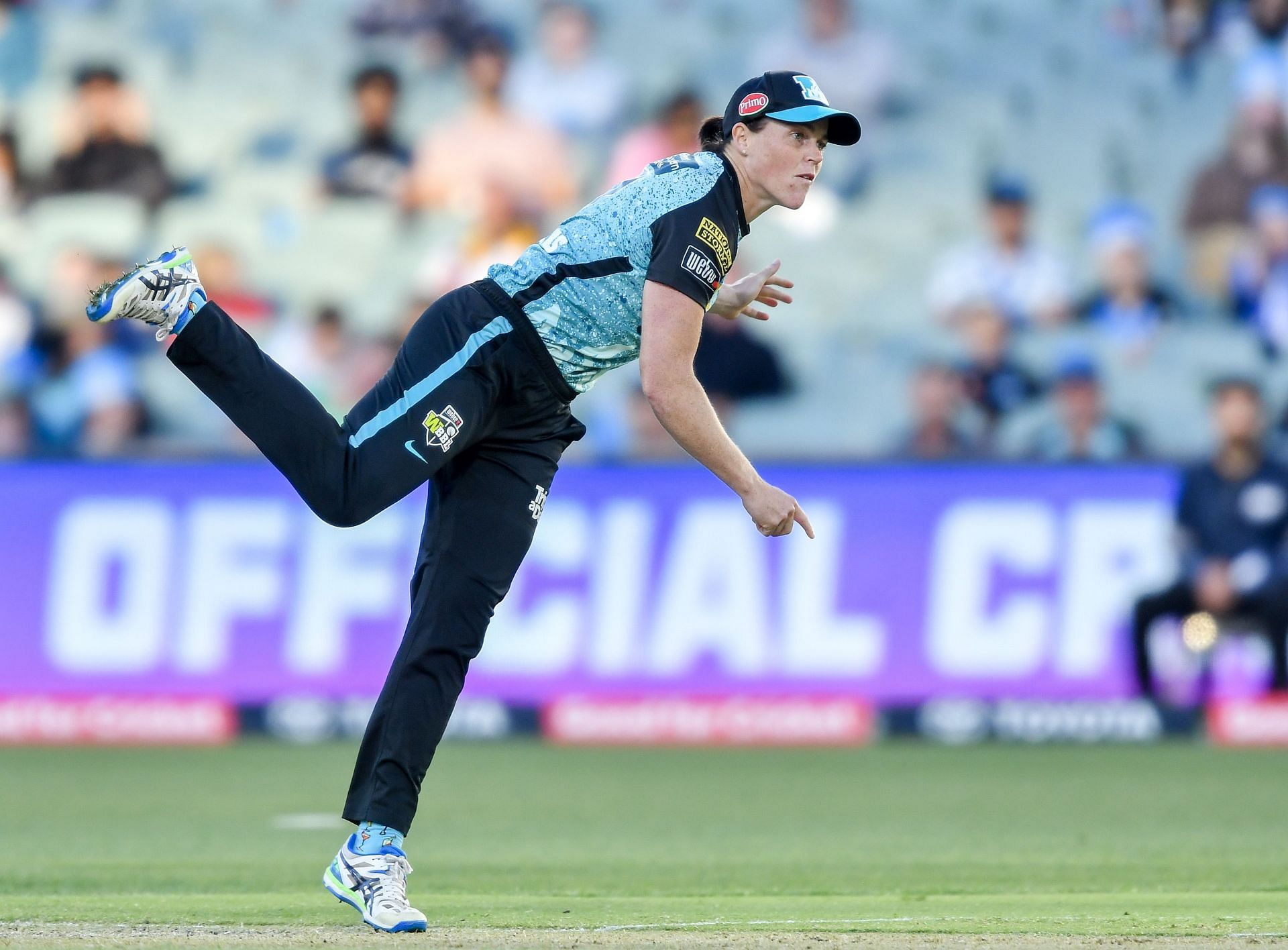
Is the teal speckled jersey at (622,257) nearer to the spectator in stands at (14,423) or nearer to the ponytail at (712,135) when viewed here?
the ponytail at (712,135)

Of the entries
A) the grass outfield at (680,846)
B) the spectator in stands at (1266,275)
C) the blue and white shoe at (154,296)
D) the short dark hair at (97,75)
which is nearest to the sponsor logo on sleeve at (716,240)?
the blue and white shoe at (154,296)

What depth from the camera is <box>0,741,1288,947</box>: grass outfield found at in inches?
197

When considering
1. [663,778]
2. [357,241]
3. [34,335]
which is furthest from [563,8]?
[663,778]

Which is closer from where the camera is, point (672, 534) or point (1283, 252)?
point (672, 534)

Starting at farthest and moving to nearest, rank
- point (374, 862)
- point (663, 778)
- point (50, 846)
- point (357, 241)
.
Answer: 1. point (357, 241)
2. point (663, 778)
3. point (50, 846)
4. point (374, 862)

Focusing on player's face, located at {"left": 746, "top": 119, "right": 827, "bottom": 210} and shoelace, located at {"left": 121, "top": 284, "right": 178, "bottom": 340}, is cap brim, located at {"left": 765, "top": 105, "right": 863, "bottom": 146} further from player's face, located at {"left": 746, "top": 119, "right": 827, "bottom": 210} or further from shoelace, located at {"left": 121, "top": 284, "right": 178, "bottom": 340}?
shoelace, located at {"left": 121, "top": 284, "right": 178, "bottom": 340}

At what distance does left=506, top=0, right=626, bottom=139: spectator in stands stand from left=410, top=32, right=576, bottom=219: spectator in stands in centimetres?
21

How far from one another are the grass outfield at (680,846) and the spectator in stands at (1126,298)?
393 cm

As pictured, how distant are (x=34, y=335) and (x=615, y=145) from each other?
4788 mm

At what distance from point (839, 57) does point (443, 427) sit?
12.0 m

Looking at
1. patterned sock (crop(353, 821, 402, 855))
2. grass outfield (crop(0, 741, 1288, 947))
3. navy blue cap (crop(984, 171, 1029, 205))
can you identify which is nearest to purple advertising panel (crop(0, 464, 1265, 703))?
grass outfield (crop(0, 741, 1288, 947))

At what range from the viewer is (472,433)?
5.12 meters

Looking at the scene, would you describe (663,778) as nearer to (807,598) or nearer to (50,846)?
(807,598)

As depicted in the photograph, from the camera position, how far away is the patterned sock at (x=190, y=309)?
4906mm
